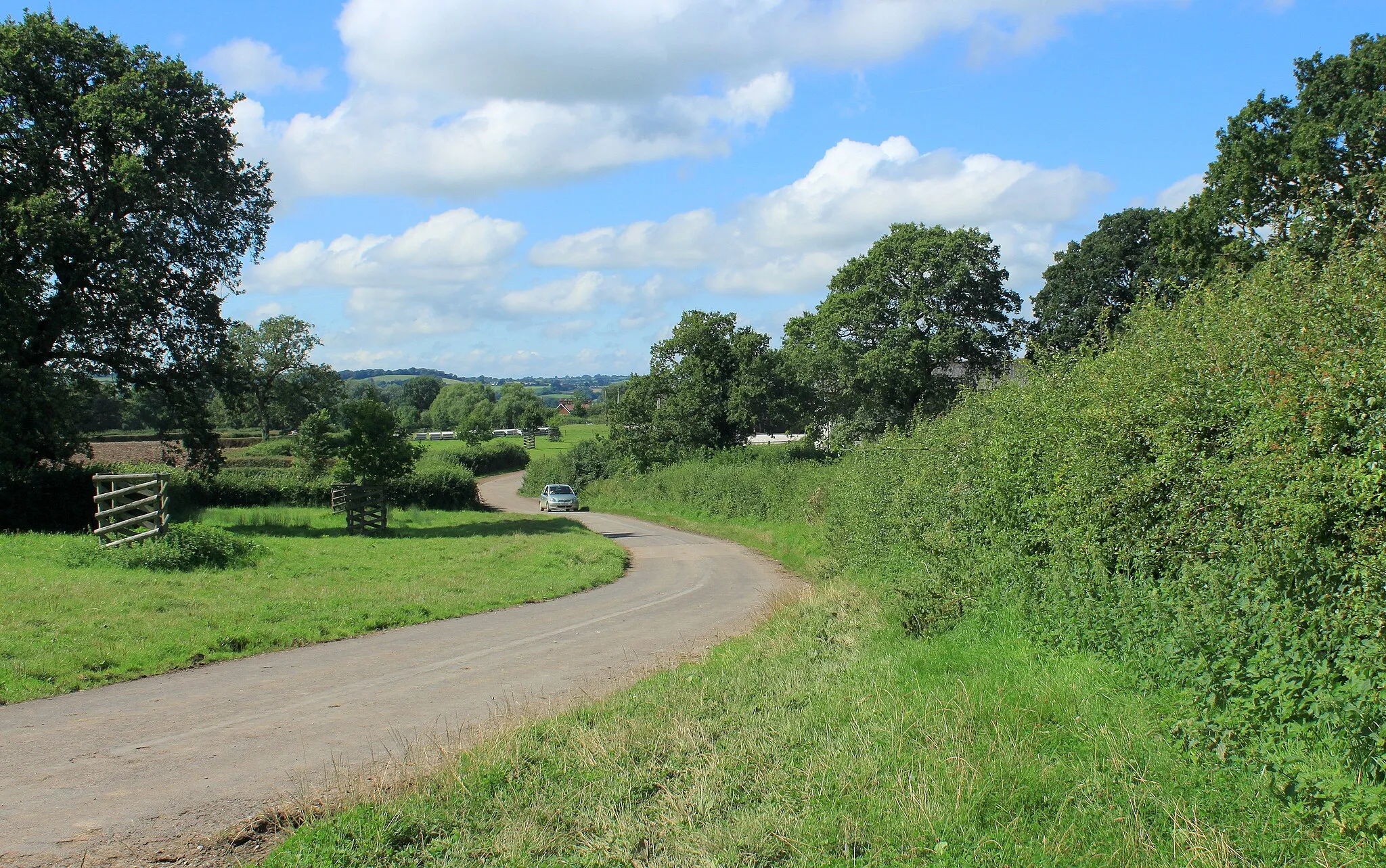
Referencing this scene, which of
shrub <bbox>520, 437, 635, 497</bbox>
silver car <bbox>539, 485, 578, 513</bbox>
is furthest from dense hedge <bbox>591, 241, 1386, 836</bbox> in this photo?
shrub <bbox>520, 437, 635, 497</bbox>

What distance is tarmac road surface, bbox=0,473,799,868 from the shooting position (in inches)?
252

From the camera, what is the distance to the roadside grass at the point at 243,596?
1184 cm

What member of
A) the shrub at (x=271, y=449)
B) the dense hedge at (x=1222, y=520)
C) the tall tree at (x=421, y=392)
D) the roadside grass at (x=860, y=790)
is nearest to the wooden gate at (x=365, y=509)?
the dense hedge at (x=1222, y=520)

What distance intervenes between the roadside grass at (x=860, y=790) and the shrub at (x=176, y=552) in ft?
44.5

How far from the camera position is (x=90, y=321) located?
28766 millimetres

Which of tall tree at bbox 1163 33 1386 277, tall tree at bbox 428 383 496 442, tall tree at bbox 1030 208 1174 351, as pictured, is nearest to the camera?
tall tree at bbox 1163 33 1386 277

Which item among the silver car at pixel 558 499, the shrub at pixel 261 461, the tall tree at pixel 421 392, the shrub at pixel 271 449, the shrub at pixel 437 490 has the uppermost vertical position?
the tall tree at pixel 421 392

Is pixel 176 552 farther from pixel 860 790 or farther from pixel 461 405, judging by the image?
pixel 461 405

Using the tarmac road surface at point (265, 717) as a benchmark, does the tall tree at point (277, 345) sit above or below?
above

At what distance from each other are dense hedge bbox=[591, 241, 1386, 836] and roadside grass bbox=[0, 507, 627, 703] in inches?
376

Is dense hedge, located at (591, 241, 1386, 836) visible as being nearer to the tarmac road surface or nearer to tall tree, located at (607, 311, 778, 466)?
the tarmac road surface

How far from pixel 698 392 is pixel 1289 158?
1411 inches

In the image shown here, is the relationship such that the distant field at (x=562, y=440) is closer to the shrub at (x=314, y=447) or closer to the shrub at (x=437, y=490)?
the shrub at (x=314, y=447)

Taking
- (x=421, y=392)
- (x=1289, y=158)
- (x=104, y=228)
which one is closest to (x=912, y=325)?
(x=1289, y=158)
